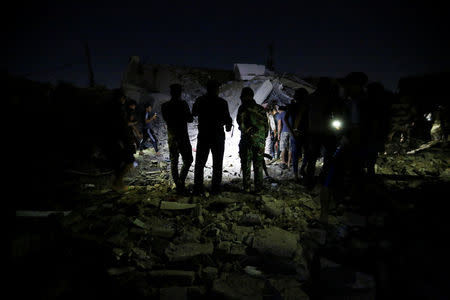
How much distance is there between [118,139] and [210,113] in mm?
1747

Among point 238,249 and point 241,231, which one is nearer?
point 238,249

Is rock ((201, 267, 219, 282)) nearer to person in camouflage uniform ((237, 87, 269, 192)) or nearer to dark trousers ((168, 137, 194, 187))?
dark trousers ((168, 137, 194, 187))

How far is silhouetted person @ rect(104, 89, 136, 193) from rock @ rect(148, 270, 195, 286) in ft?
8.22

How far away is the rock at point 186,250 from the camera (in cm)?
217

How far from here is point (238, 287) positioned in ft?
6.10

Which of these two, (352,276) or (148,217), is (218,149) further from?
(352,276)

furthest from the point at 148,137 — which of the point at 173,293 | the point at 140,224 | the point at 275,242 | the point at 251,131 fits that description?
the point at 173,293

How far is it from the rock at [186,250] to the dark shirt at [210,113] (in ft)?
6.40

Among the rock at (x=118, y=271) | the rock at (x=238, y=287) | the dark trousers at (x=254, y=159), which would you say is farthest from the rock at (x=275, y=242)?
the dark trousers at (x=254, y=159)

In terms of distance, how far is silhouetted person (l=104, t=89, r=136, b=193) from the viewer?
395 centimetres

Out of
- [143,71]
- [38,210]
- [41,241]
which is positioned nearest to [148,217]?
[41,241]

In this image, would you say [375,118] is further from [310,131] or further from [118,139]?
[118,139]

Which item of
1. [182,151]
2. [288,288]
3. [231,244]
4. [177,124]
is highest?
[177,124]

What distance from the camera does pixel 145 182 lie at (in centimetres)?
528
